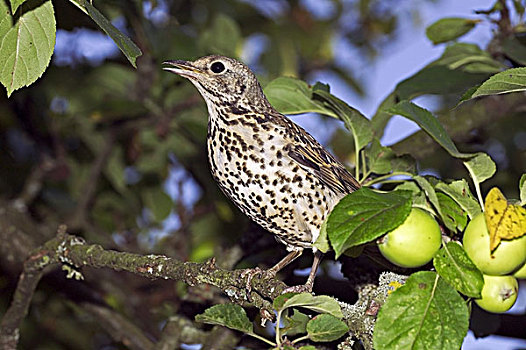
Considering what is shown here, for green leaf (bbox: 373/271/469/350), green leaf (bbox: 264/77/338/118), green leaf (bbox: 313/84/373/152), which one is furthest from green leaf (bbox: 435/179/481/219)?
green leaf (bbox: 264/77/338/118)

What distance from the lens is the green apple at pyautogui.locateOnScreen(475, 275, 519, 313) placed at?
194 cm

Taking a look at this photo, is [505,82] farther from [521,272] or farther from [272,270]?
[272,270]

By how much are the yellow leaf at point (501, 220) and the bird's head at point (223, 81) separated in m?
1.35

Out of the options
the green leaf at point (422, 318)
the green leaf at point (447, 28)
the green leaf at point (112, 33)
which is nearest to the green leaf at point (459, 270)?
the green leaf at point (422, 318)

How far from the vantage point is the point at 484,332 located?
2906 mm

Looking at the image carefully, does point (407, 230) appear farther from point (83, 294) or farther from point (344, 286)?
point (83, 294)

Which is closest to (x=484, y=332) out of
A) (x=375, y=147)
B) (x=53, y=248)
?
(x=375, y=147)

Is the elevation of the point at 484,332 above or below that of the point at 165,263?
below

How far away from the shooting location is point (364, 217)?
189 centimetres

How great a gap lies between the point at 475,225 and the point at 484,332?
1139mm

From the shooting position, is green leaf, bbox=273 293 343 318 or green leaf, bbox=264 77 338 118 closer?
green leaf, bbox=273 293 343 318

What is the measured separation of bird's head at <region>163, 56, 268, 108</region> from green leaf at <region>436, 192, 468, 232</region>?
1.15m

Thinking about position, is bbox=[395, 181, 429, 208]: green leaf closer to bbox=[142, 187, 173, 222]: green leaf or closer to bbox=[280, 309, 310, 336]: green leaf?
bbox=[280, 309, 310, 336]: green leaf

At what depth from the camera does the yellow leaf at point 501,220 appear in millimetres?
1806
